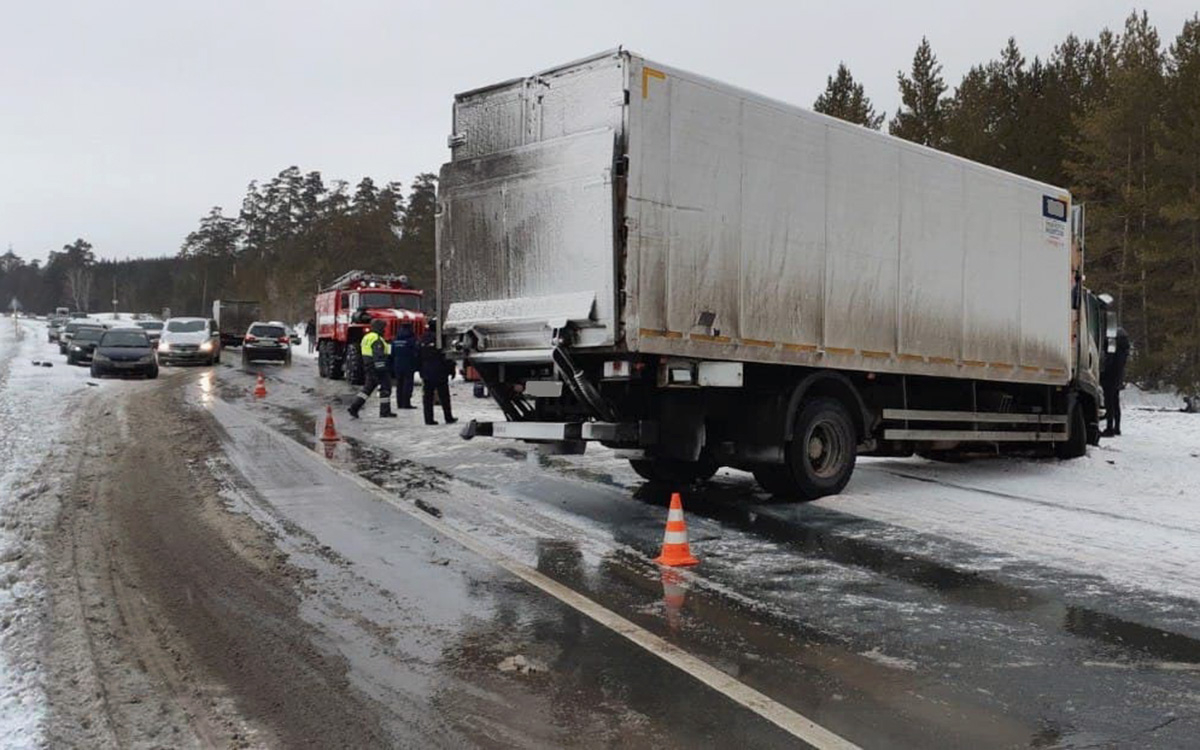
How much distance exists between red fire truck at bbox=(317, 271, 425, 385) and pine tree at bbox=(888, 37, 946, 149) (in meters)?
26.0

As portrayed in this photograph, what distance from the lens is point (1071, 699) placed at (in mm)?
4234

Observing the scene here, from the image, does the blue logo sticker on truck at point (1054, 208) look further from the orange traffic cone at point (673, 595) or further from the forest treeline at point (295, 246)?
the forest treeline at point (295, 246)

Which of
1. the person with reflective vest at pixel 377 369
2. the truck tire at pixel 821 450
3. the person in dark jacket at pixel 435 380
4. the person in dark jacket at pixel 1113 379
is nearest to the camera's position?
the truck tire at pixel 821 450

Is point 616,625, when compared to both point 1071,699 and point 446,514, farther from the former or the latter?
point 446,514

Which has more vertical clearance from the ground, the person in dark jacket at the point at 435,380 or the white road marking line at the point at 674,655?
the person in dark jacket at the point at 435,380

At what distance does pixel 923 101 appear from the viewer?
141ft

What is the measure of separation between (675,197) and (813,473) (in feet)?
10.4

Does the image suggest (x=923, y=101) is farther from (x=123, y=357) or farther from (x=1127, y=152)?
(x=123, y=357)

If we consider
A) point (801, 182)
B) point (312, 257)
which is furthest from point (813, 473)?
point (312, 257)

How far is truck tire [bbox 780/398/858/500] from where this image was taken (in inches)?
357

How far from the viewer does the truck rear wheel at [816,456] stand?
908cm

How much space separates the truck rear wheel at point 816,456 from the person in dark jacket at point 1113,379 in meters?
7.48

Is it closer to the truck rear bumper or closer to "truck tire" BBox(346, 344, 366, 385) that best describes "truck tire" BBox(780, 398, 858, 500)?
the truck rear bumper

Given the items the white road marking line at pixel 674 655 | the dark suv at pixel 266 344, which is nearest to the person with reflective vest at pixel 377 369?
the white road marking line at pixel 674 655
